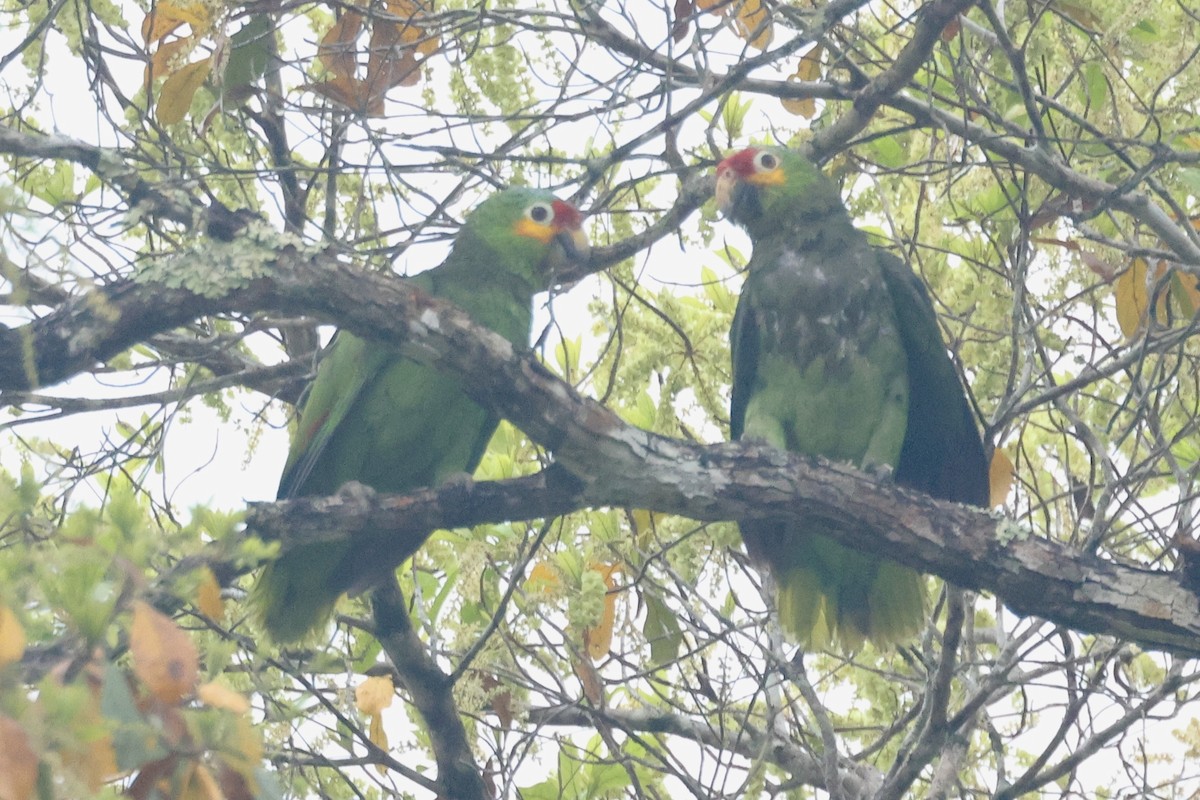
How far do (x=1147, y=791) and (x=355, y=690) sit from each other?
7.45 ft

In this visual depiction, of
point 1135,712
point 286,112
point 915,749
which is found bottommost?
point 915,749

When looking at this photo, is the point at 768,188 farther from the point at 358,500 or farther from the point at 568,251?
the point at 358,500

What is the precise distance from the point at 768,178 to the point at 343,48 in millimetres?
1429

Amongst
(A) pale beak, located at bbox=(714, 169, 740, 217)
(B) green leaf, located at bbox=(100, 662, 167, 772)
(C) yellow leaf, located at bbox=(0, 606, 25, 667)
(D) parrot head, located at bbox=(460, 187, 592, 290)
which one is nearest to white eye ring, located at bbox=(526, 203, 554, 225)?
(D) parrot head, located at bbox=(460, 187, 592, 290)

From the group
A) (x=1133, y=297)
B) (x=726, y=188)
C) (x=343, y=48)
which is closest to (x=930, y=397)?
(x=1133, y=297)

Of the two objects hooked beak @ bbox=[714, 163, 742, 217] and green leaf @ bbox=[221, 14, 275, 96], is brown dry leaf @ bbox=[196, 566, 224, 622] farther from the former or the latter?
hooked beak @ bbox=[714, 163, 742, 217]

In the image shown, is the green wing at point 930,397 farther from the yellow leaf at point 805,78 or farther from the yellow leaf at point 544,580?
the yellow leaf at point 544,580

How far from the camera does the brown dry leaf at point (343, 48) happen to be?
11.8ft

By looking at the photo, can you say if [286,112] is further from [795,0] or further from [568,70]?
[795,0]

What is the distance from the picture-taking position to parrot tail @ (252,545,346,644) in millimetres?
3854

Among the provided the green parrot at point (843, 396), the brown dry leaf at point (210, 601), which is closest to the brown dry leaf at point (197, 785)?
the brown dry leaf at point (210, 601)

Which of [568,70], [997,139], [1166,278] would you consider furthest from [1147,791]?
[568,70]

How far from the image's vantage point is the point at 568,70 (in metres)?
3.65

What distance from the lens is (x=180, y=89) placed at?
3.51 m
